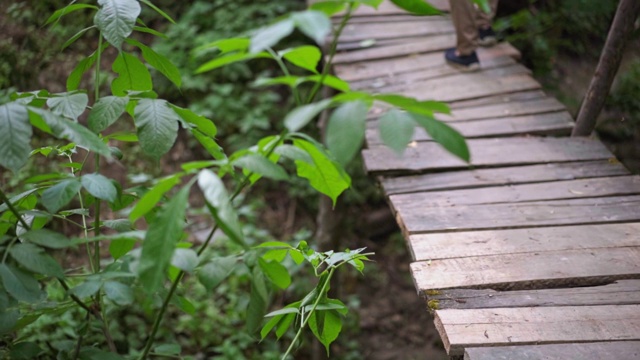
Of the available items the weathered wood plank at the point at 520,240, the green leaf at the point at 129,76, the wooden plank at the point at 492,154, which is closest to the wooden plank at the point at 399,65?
the wooden plank at the point at 492,154

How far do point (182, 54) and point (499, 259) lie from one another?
164 inches

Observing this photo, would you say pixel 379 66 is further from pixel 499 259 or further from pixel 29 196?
pixel 29 196

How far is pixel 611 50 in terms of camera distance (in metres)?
3.37

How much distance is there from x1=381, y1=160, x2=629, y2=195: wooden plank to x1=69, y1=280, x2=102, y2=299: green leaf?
6.41 feet

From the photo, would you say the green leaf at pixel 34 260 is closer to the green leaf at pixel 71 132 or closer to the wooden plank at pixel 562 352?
the green leaf at pixel 71 132

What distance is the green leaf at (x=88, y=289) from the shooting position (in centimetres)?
123

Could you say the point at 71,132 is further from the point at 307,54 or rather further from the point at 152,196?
the point at 307,54

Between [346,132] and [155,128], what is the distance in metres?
0.56

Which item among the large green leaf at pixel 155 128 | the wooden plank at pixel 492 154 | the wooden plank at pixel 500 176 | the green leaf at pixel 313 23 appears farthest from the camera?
the wooden plank at pixel 492 154

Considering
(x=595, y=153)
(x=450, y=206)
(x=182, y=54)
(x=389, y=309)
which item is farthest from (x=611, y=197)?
(x=182, y=54)

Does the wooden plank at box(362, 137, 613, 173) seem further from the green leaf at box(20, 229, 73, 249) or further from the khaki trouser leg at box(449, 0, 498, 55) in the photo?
the green leaf at box(20, 229, 73, 249)

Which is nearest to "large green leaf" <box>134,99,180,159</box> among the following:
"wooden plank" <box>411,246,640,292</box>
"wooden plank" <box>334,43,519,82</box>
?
"wooden plank" <box>411,246,640,292</box>

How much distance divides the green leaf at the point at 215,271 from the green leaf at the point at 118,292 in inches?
7.2

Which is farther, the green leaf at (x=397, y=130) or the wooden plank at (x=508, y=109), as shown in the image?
the wooden plank at (x=508, y=109)
